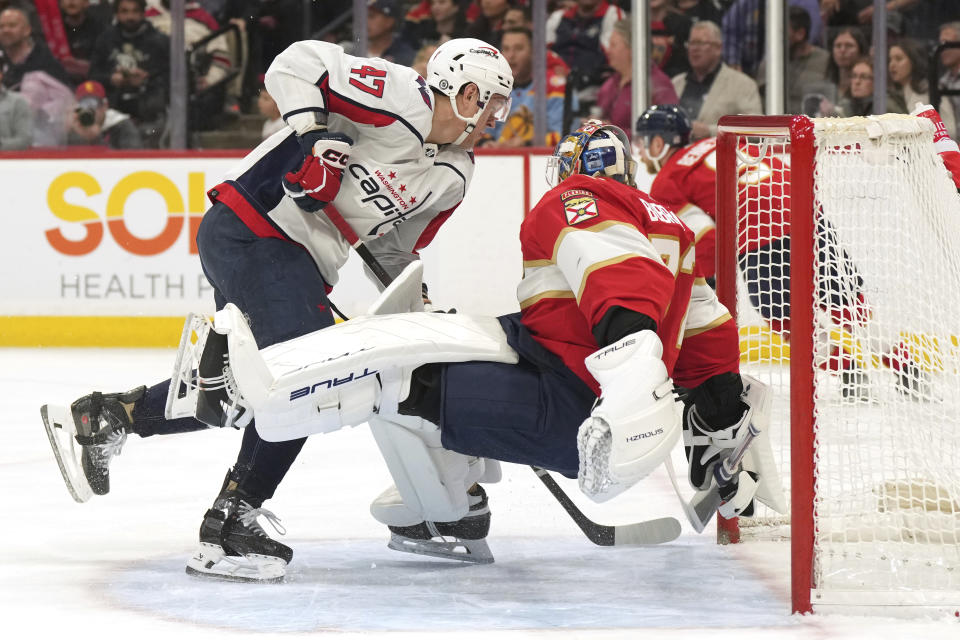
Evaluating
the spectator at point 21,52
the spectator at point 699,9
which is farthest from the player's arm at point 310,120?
the spectator at point 21,52

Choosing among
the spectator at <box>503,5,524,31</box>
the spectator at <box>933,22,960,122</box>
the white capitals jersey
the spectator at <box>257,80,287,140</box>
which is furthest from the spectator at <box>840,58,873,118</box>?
the white capitals jersey

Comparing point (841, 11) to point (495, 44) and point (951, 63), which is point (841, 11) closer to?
point (951, 63)

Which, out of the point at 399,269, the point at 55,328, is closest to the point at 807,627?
the point at 399,269

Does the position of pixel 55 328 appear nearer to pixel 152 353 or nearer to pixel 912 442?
pixel 152 353

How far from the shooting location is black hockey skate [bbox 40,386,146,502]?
2.50m

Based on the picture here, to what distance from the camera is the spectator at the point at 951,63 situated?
6188mm

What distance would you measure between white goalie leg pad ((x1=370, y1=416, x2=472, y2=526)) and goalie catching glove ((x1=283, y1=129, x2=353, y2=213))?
445mm

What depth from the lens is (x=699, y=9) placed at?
6.44 m

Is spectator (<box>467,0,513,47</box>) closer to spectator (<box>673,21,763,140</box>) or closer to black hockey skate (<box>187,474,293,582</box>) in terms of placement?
spectator (<box>673,21,763,140</box>)

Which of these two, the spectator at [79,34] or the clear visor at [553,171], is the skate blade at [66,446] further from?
the spectator at [79,34]

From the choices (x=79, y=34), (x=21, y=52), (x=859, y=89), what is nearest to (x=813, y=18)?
(x=859, y=89)

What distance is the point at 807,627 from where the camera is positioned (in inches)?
80.3

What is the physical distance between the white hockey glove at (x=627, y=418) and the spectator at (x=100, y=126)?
482 cm

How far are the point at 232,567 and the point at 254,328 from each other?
43 cm
